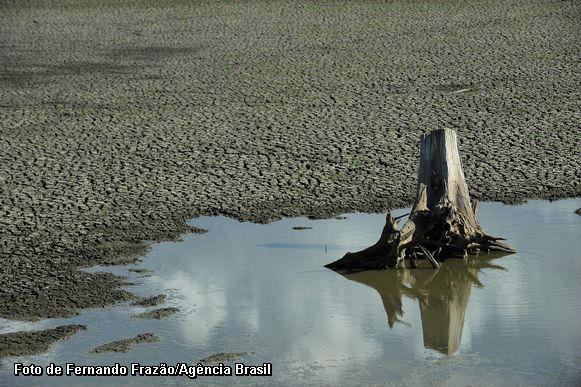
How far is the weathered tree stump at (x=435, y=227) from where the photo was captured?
6.81m

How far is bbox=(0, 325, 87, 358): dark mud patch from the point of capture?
5.55 meters

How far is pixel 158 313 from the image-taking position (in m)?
6.07

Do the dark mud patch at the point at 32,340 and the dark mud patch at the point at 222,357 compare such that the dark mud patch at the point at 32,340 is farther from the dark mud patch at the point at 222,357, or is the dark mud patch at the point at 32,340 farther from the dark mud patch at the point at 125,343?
the dark mud patch at the point at 222,357

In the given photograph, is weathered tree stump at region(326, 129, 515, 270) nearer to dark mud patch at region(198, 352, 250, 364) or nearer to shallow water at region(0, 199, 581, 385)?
shallow water at region(0, 199, 581, 385)

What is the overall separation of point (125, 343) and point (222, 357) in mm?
518

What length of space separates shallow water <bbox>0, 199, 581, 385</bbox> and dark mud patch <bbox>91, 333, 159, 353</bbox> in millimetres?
51

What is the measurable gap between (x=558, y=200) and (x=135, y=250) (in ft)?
9.73

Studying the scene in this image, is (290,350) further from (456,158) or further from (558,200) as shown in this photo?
(558,200)

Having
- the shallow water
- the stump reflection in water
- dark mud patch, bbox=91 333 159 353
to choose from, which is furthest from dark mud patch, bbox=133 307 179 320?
the stump reflection in water

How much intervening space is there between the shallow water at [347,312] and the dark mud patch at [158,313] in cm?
6

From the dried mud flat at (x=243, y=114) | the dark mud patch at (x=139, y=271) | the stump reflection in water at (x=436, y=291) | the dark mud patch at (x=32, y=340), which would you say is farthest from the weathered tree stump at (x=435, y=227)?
the dark mud patch at (x=32, y=340)

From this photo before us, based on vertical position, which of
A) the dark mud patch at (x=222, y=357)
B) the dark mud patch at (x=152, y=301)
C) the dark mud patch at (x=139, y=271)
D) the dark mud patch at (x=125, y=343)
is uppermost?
the dark mud patch at (x=139, y=271)

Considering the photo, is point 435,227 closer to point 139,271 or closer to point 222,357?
point 139,271

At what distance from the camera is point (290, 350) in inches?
218
